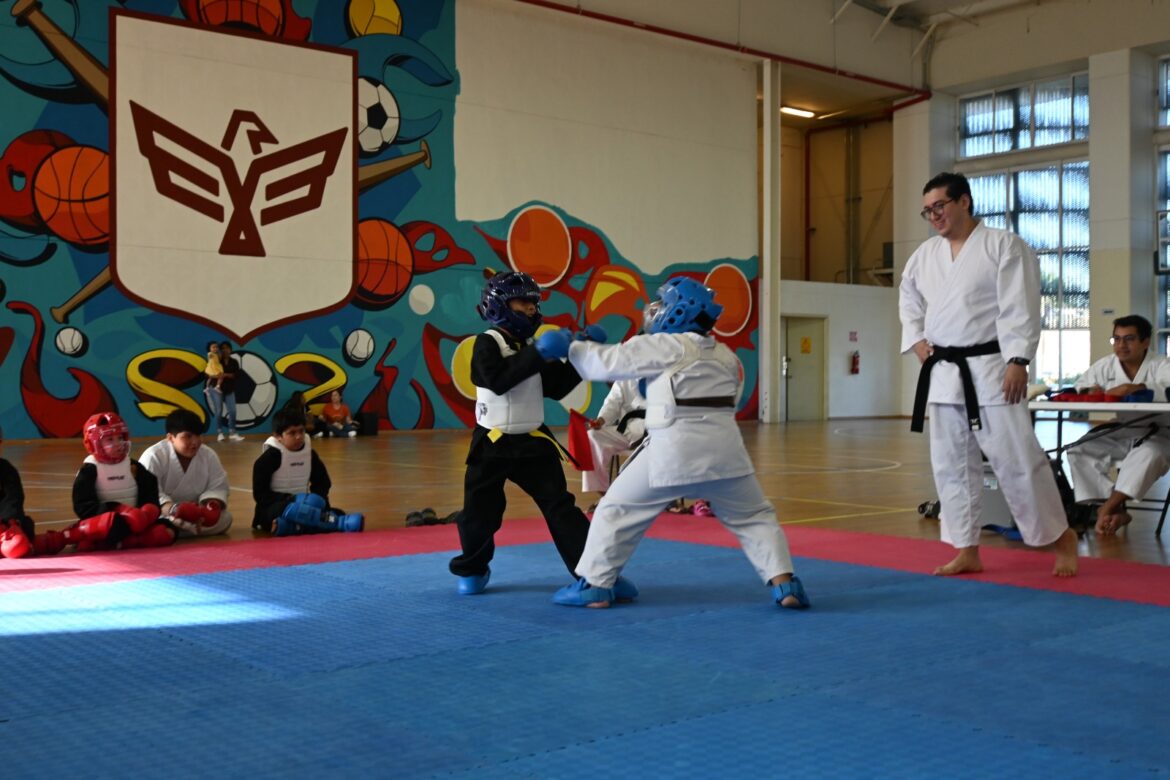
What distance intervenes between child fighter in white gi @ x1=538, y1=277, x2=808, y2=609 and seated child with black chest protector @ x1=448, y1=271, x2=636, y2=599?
1.10ft

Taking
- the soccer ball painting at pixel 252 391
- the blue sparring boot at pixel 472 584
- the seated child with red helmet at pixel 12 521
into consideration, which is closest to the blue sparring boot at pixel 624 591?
the blue sparring boot at pixel 472 584

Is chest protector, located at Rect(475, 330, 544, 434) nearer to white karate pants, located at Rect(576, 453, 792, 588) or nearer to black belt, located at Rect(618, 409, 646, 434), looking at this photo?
white karate pants, located at Rect(576, 453, 792, 588)

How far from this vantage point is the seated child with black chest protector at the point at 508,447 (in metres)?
4.73

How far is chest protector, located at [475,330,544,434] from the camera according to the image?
4.82m

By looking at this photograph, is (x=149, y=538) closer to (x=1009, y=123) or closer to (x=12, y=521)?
(x=12, y=521)

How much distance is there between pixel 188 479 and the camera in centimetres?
691

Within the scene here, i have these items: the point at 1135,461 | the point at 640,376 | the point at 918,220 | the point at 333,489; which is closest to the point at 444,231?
the point at 333,489

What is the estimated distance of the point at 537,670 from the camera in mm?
3445

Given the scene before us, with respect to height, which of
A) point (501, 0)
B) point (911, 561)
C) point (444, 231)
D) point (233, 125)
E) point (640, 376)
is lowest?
point (911, 561)

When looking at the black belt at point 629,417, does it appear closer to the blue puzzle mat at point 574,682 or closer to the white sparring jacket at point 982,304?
the white sparring jacket at point 982,304

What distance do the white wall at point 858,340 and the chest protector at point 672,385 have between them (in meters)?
19.2

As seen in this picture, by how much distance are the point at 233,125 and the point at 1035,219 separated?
16963 millimetres

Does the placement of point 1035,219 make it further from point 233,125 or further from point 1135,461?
point 1135,461

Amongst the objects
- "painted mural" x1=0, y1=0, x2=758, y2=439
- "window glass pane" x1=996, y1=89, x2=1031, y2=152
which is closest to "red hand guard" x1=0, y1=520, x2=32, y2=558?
"painted mural" x1=0, y1=0, x2=758, y2=439
